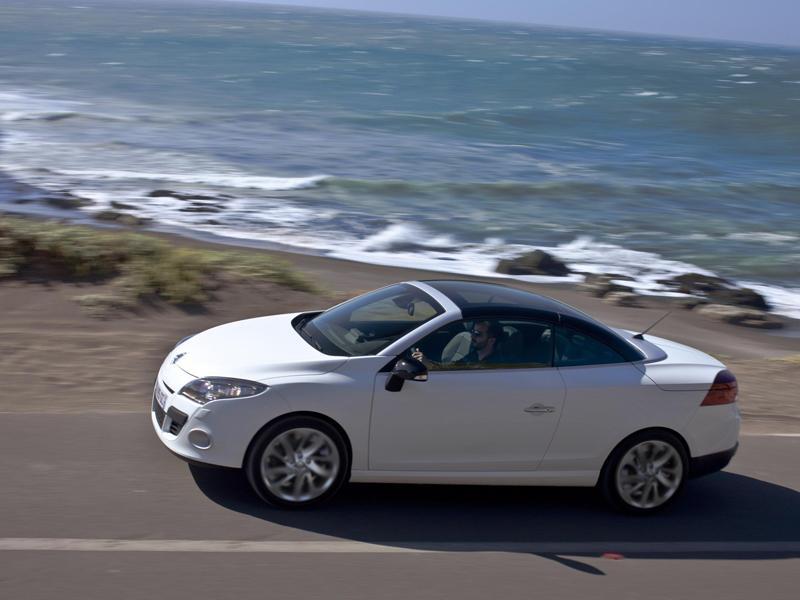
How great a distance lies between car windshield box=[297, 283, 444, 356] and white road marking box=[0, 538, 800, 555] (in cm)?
126

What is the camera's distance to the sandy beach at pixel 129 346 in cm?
935

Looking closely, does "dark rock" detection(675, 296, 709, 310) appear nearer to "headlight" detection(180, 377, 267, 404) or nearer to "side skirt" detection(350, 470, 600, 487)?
"side skirt" detection(350, 470, 600, 487)

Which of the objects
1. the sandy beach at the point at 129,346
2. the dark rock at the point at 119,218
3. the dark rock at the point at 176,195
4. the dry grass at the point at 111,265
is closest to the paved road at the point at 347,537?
the sandy beach at the point at 129,346

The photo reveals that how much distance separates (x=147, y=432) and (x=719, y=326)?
37.0ft

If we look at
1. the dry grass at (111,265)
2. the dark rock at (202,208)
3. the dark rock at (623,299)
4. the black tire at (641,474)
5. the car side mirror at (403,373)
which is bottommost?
the dark rock at (202,208)

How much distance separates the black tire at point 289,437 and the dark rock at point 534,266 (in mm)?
13583

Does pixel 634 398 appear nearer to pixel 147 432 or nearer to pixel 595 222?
pixel 147 432

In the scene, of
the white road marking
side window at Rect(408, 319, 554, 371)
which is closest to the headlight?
the white road marking

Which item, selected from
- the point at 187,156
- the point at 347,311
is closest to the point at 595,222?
the point at 187,156

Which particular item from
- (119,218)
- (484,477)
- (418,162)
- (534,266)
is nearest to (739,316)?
(534,266)

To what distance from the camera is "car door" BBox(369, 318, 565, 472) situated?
251 inches

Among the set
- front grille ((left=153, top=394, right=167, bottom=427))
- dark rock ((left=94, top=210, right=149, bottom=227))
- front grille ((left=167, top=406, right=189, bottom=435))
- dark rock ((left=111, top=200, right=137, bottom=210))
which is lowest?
dark rock ((left=111, top=200, right=137, bottom=210))

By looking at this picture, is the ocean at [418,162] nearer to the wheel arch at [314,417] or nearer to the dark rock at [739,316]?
the dark rock at [739,316]

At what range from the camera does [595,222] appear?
27.6 metres
